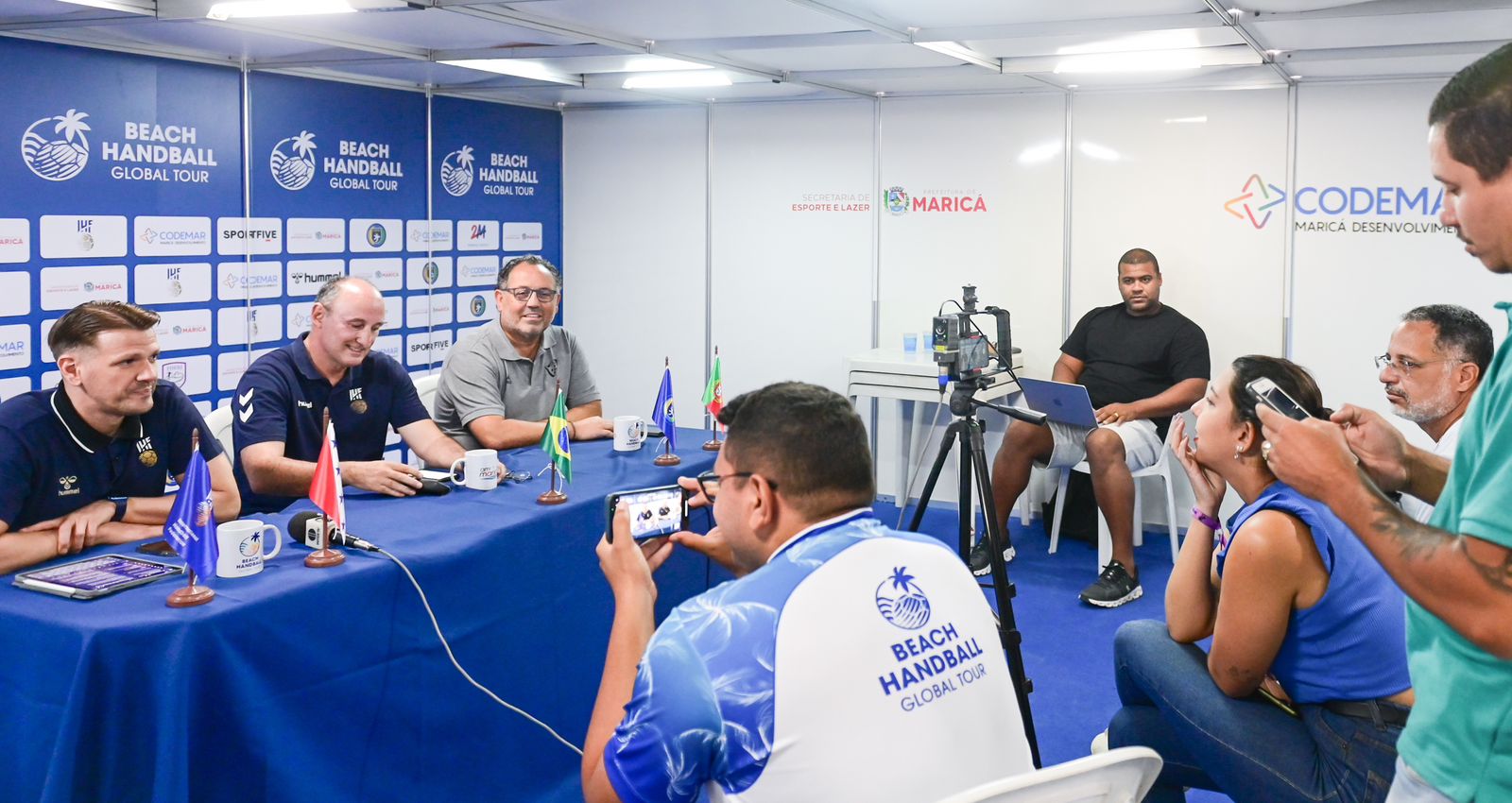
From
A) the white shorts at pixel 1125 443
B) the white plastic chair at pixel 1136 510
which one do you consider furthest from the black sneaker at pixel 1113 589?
the white shorts at pixel 1125 443

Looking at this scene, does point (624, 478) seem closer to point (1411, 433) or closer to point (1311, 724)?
point (1311, 724)

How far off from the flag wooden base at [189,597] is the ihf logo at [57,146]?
2.95 meters

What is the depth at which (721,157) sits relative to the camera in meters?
6.88

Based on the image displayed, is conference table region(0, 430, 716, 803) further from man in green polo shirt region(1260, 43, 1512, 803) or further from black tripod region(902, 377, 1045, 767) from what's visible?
man in green polo shirt region(1260, 43, 1512, 803)

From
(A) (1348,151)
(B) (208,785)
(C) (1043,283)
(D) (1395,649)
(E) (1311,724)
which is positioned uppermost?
(A) (1348,151)

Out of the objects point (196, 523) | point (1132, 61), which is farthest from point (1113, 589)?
point (196, 523)

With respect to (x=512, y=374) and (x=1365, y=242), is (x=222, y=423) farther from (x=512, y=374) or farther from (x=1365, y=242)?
(x=1365, y=242)

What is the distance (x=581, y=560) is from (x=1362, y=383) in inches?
160

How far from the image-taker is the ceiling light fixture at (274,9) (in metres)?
3.81

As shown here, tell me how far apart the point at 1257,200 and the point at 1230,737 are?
4202 mm

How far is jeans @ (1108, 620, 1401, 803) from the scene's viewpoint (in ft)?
6.62

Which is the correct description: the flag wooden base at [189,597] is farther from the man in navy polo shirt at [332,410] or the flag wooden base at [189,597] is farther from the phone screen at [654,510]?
the man in navy polo shirt at [332,410]

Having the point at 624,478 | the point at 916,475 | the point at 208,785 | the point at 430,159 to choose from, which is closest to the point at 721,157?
the point at 430,159

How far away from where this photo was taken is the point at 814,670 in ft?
4.80
